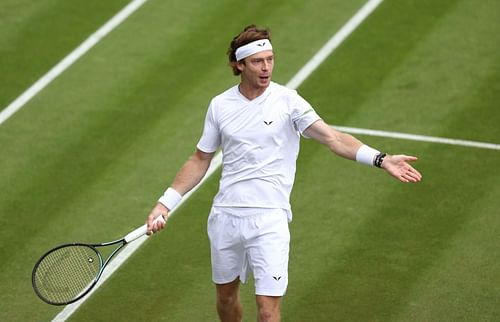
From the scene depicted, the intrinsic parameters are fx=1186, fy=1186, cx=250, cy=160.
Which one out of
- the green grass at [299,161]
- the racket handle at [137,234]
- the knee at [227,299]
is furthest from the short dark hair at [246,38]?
the green grass at [299,161]

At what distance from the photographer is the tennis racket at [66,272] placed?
9680 mm

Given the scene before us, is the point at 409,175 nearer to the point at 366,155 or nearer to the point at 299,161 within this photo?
the point at 366,155

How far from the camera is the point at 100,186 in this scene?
13289 mm

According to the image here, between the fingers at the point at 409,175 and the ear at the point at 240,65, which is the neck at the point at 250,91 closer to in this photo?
the ear at the point at 240,65

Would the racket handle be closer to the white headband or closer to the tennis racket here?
the tennis racket

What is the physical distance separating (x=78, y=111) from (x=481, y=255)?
5.62 meters

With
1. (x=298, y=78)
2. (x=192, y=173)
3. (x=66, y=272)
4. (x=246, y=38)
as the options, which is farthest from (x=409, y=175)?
(x=298, y=78)

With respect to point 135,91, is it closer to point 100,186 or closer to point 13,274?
point 100,186

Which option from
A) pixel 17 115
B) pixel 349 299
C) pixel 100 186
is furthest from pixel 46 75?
pixel 349 299

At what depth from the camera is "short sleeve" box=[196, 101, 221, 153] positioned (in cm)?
971

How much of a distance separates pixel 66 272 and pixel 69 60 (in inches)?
267

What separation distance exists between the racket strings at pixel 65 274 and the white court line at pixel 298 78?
1418 millimetres

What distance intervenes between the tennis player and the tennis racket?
607mm

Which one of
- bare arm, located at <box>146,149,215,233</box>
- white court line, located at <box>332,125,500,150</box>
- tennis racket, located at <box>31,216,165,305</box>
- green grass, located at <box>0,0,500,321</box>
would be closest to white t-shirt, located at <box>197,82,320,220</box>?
bare arm, located at <box>146,149,215,233</box>
